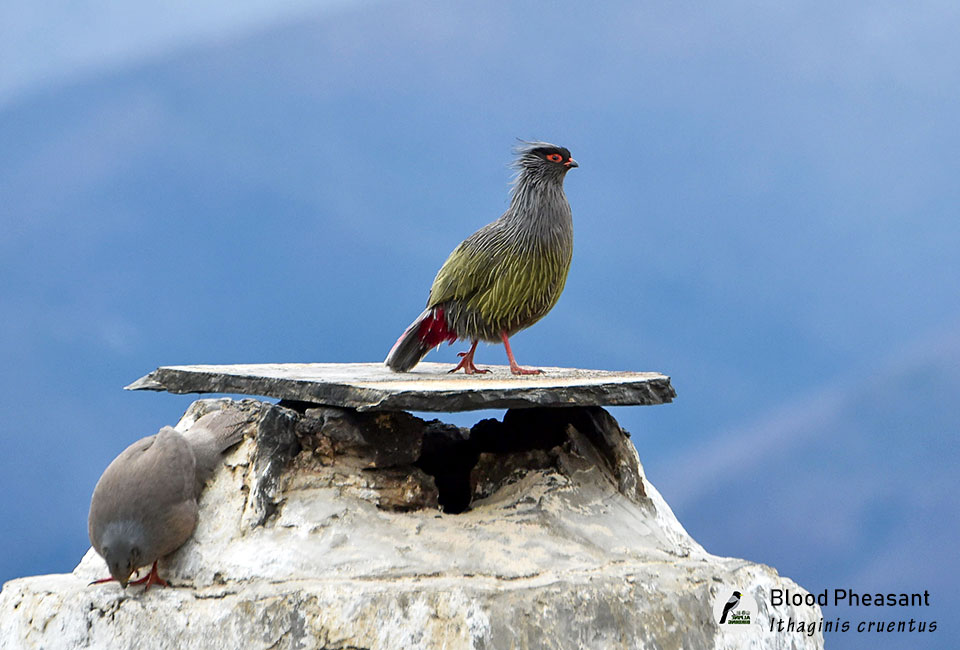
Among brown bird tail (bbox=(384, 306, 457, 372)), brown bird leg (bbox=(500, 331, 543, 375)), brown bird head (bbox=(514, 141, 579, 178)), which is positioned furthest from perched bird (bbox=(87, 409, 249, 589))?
brown bird head (bbox=(514, 141, 579, 178))

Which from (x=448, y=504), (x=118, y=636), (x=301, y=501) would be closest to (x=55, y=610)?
(x=118, y=636)

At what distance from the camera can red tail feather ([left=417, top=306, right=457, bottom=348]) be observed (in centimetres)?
452

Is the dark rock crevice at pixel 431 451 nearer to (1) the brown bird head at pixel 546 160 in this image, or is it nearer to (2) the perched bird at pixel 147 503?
(2) the perched bird at pixel 147 503

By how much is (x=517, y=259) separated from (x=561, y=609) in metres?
1.55

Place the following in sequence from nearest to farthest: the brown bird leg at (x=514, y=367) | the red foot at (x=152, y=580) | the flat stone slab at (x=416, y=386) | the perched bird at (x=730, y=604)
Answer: the flat stone slab at (x=416, y=386)
the red foot at (x=152, y=580)
the perched bird at (x=730, y=604)
the brown bird leg at (x=514, y=367)

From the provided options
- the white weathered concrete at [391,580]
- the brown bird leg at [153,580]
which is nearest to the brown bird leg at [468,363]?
the white weathered concrete at [391,580]

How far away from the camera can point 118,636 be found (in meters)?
3.46

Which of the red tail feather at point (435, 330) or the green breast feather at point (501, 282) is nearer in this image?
the green breast feather at point (501, 282)

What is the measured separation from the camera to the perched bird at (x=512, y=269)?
4.36 metres

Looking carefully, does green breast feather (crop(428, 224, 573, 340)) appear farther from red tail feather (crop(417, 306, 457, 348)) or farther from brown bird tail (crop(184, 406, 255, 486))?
brown bird tail (crop(184, 406, 255, 486))

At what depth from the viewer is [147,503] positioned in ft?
11.6

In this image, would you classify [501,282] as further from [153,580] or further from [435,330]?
[153,580]

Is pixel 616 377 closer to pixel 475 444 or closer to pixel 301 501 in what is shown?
pixel 475 444

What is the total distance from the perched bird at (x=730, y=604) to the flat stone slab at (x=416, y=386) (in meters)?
0.76
